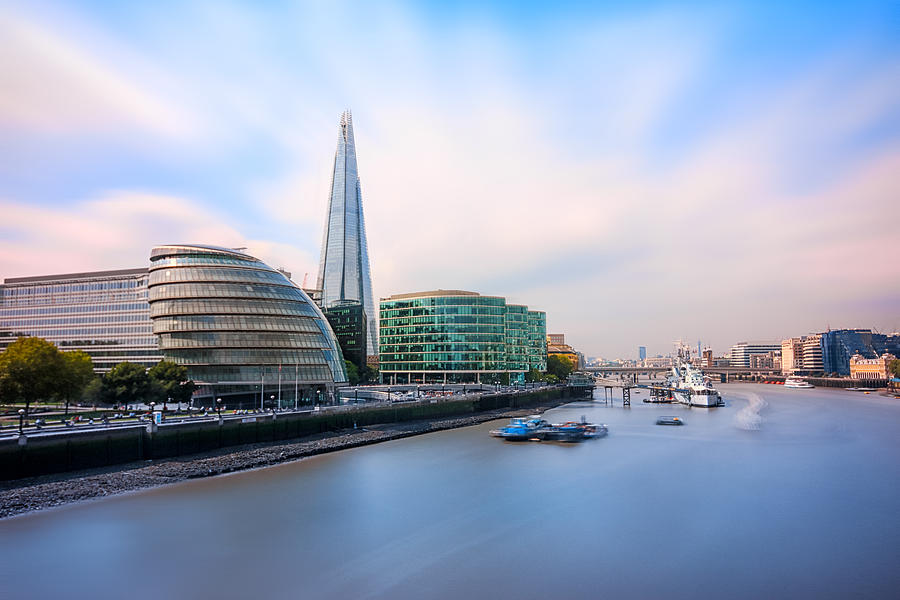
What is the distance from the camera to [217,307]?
226 ft

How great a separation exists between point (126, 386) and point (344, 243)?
142404 millimetres

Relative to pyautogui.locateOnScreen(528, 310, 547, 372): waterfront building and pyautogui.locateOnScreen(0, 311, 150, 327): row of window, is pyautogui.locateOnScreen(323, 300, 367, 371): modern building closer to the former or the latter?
pyautogui.locateOnScreen(528, 310, 547, 372): waterfront building

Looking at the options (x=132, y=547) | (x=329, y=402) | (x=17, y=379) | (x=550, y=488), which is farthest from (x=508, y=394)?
(x=132, y=547)

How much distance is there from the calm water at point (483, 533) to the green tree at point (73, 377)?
74.7 feet

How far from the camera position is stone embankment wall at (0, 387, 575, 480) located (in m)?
32.4

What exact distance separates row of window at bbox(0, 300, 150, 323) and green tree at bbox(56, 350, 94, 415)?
20.4m

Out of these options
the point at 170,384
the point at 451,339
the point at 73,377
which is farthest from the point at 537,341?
the point at 73,377

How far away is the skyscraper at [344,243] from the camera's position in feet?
622

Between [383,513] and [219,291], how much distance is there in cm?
4990

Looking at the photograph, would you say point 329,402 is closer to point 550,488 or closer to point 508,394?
point 508,394

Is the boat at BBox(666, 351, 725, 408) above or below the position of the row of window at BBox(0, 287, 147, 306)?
below

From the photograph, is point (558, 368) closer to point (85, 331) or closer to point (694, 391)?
point (694, 391)

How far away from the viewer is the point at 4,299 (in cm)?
8756

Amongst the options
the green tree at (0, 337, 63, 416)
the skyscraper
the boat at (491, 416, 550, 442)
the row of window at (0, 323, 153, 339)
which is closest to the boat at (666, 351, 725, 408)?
the boat at (491, 416, 550, 442)
